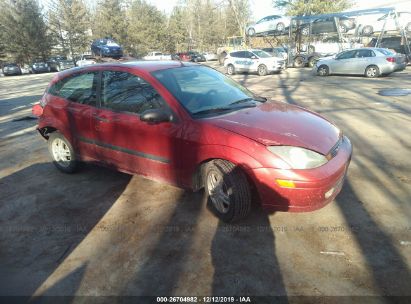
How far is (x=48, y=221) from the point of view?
379 cm

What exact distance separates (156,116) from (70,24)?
49168 mm

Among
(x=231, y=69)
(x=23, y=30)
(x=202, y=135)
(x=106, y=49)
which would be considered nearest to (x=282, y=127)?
(x=202, y=135)

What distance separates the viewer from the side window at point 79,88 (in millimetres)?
4375

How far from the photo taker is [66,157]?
16.5 feet

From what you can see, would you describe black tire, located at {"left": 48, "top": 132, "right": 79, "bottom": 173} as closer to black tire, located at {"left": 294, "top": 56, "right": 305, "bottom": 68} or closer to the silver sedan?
the silver sedan

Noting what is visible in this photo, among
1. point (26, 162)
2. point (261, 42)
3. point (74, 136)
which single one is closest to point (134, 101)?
point (74, 136)

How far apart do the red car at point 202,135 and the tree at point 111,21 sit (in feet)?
156

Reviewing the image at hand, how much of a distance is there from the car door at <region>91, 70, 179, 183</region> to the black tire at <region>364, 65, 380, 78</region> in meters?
14.5

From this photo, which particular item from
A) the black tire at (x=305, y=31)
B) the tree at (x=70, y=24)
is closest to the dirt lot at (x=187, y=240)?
the black tire at (x=305, y=31)

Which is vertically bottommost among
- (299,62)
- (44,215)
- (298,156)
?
(299,62)

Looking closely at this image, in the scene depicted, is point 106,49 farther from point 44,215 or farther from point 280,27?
point 44,215

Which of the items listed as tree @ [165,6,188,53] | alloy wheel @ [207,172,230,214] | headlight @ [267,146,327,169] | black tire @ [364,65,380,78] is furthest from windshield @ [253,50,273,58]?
tree @ [165,6,188,53]

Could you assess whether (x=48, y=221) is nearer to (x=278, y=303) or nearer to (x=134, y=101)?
(x=134, y=101)

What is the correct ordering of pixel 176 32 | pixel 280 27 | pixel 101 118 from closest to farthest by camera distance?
pixel 101 118 → pixel 280 27 → pixel 176 32
